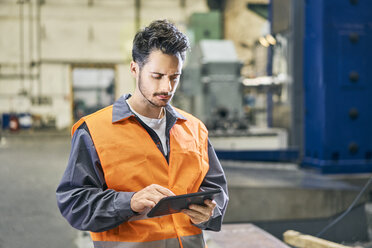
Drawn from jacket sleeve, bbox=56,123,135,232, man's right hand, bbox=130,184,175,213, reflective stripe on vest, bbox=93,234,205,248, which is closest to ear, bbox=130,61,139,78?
jacket sleeve, bbox=56,123,135,232

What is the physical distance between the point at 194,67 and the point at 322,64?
4546 mm

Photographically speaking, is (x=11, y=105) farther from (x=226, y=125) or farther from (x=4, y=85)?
(x=226, y=125)

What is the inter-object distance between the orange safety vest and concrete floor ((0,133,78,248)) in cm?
184

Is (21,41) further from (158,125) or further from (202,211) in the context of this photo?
(202,211)

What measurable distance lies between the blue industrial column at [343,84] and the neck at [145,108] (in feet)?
11.7

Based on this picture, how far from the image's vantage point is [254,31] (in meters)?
16.2

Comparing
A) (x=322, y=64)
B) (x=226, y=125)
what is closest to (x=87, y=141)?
(x=322, y=64)

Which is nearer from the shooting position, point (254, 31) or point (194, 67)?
point (194, 67)

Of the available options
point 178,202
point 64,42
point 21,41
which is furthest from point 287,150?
point 21,41

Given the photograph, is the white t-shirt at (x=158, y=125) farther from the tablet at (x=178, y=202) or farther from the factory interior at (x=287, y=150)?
the factory interior at (x=287, y=150)

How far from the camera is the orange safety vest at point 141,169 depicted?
1412 mm

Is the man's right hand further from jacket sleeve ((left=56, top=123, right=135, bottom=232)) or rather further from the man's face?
the man's face

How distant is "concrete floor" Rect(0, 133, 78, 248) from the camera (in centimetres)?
321

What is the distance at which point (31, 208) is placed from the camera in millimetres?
4141
